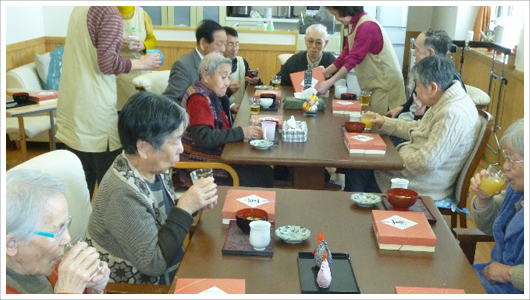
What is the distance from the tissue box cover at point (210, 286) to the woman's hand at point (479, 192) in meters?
1.06

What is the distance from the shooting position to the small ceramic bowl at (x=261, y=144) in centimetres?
252

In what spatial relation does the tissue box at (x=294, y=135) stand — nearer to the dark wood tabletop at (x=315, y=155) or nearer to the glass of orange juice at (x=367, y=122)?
the dark wood tabletop at (x=315, y=155)

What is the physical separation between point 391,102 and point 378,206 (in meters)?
2.23

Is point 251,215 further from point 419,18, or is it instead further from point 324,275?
point 419,18

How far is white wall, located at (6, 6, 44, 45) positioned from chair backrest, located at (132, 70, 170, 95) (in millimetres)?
1986

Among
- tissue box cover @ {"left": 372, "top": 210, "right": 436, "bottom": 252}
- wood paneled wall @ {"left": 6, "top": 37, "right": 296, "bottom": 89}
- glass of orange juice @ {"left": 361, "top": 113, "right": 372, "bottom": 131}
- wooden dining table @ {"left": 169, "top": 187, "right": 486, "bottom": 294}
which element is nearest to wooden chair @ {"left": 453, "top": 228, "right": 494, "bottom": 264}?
wooden dining table @ {"left": 169, "top": 187, "right": 486, "bottom": 294}

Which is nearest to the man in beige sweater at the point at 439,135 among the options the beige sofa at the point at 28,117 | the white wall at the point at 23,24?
the beige sofa at the point at 28,117

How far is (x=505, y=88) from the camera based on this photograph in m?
4.68

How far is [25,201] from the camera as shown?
4.03 feet

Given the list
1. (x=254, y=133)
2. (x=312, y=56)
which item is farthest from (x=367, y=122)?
(x=312, y=56)

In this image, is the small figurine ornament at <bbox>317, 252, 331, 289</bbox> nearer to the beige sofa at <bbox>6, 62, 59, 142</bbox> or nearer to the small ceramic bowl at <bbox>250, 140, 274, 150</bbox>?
the small ceramic bowl at <bbox>250, 140, 274, 150</bbox>

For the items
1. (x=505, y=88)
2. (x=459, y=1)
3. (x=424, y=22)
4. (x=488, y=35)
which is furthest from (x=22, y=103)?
(x=424, y=22)

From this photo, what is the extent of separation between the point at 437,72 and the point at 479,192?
774mm

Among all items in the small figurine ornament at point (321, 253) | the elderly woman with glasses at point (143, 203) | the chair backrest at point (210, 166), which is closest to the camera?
the small figurine ornament at point (321, 253)
